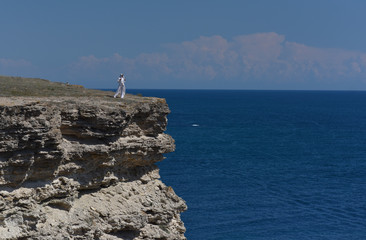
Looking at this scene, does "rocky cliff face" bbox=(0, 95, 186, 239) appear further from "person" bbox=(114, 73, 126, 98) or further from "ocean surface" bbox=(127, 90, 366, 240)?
"ocean surface" bbox=(127, 90, 366, 240)

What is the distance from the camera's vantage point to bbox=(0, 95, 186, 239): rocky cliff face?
18.8 meters

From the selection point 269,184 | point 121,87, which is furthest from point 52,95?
point 269,184

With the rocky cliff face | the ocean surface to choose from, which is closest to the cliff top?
the rocky cliff face

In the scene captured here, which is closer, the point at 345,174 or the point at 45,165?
the point at 45,165

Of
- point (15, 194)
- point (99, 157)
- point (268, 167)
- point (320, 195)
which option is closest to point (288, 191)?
point (320, 195)

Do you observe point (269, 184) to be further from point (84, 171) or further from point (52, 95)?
point (84, 171)

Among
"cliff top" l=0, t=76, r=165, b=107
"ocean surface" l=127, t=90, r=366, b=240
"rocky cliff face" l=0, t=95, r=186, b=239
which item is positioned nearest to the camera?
"rocky cliff face" l=0, t=95, r=186, b=239

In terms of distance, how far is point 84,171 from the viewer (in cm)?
2203

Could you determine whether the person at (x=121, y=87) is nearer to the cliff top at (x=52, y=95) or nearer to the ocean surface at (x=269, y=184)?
the cliff top at (x=52, y=95)

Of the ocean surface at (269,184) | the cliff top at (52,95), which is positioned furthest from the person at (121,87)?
the ocean surface at (269,184)

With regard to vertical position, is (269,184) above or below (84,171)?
below

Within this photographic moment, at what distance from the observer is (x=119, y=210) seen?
2333 cm

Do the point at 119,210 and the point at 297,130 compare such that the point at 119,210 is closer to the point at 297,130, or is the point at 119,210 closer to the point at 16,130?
the point at 16,130

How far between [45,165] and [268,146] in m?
81.5
